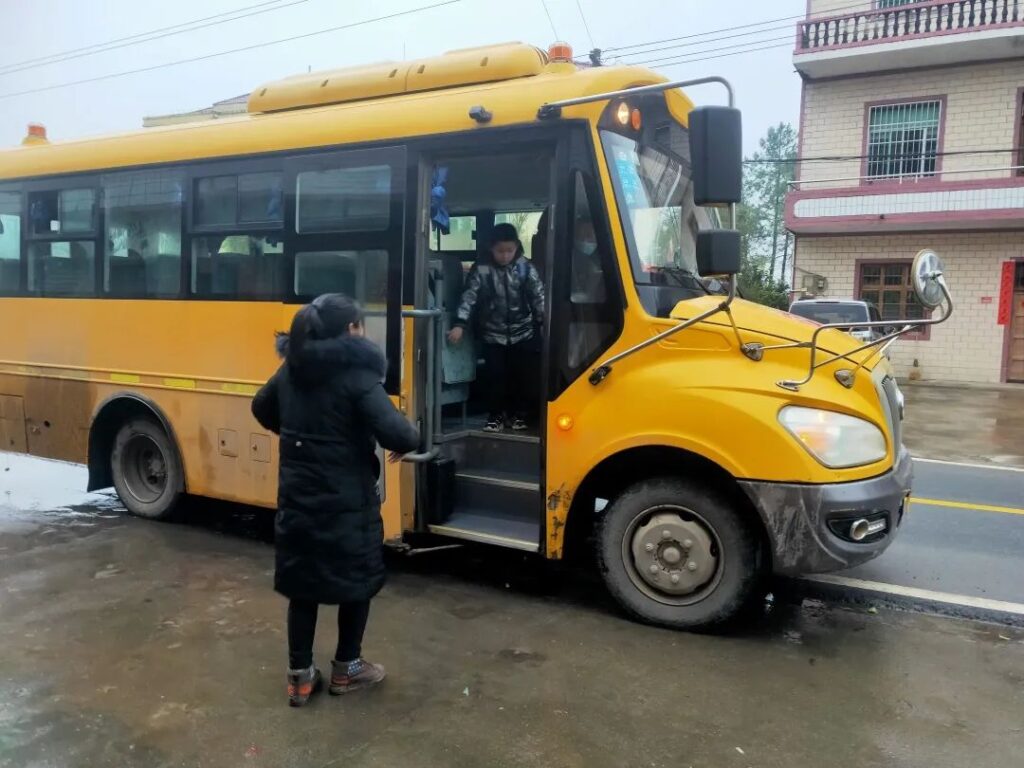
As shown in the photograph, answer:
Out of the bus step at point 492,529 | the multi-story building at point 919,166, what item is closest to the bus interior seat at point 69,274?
the bus step at point 492,529

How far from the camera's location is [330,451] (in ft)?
11.4

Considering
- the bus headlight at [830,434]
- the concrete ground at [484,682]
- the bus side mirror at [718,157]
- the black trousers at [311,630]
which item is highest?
the bus side mirror at [718,157]

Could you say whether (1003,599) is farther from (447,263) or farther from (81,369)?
(81,369)

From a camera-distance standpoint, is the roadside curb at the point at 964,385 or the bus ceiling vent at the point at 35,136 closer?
the bus ceiling vent at the point at 35,136

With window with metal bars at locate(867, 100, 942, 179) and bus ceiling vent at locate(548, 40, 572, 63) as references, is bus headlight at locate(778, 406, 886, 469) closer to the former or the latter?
bus ceiling vent at locate(548, 40, 572, 63)

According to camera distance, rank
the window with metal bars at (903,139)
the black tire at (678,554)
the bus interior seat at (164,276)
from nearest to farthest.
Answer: the black tire at (678,554) < the bus interior seat at (164,276) < the window with metal bars at (903,139)

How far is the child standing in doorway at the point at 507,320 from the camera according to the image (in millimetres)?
5691

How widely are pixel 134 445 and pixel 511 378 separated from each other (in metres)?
3.29

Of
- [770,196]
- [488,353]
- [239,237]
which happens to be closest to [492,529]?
[488,353]

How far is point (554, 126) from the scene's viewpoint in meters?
4.68

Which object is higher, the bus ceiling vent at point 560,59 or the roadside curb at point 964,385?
the bus ceiling vent at point 560,59

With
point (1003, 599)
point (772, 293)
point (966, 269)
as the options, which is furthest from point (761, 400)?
point (772, 293)

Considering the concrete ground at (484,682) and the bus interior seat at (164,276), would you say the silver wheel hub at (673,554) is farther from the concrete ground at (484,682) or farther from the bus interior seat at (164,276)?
the bus interior seat at (164,276)

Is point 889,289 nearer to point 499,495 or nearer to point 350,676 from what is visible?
point 499,495
